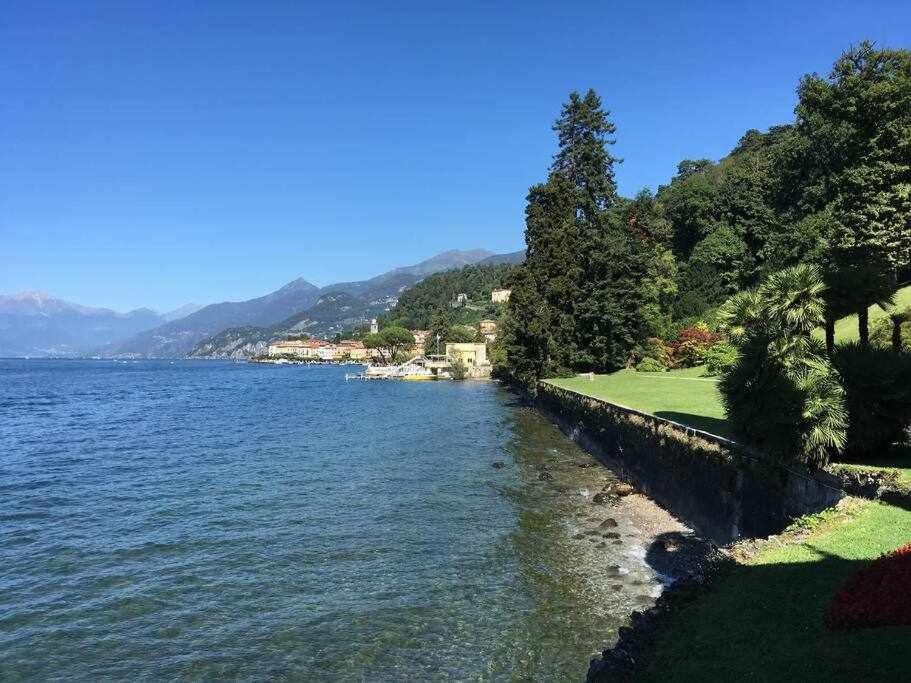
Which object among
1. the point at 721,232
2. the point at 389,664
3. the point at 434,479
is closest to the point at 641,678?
the point at 389,664

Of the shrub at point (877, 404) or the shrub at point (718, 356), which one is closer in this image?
the shrub at point (877, 404)

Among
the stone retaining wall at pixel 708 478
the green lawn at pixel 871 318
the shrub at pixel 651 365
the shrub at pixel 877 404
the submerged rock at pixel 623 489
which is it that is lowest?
the submerged rock at pixel 623 489

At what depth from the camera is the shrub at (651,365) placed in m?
47.8

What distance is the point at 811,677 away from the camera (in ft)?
20.5

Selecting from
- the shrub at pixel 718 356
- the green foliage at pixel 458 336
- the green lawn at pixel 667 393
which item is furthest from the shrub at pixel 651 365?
the green foliage at pixel 458 336

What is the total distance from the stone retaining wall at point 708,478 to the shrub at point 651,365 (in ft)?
67.5

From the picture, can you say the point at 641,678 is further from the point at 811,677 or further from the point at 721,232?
the point at 721,232

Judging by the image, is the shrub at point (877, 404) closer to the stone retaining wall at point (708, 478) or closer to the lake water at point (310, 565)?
the stone retaining wall at point (708, 478)

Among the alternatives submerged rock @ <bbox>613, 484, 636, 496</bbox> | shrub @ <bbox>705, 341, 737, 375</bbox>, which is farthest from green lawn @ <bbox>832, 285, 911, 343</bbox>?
submerged rock @ <bbox>613, 484, 636, 496</bbox>

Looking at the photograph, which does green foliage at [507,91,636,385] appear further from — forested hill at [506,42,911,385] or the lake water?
the lake water

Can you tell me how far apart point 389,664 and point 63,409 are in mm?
62074

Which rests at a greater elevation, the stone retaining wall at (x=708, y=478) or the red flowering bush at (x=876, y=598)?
the red flowering bush at (x=876, y=598)

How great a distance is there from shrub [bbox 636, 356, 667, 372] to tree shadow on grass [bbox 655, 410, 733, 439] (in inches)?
949

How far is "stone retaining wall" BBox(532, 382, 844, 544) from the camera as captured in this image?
13234 mm
